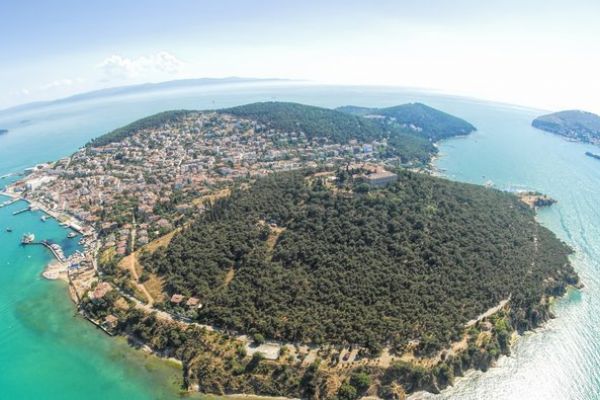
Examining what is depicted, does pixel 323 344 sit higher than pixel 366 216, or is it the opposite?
pixel 366 216

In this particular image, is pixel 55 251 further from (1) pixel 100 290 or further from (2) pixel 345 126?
(2) pixel 345 126

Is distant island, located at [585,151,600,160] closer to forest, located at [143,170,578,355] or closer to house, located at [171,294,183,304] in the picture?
forest, located at [143,170,578,355]

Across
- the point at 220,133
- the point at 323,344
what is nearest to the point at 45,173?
the point at 220,133

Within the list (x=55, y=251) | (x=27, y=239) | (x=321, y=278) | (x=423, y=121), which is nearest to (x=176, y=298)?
(x=321, y=278)

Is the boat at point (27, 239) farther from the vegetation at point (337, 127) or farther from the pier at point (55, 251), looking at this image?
the vegetation at point (337, 127)

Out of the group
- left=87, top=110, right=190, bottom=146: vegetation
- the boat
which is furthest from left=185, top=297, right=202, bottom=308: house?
left=87, top=110, right=190, bottom=146: vegetation

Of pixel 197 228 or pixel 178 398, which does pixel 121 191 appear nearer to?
pixel 197 228
